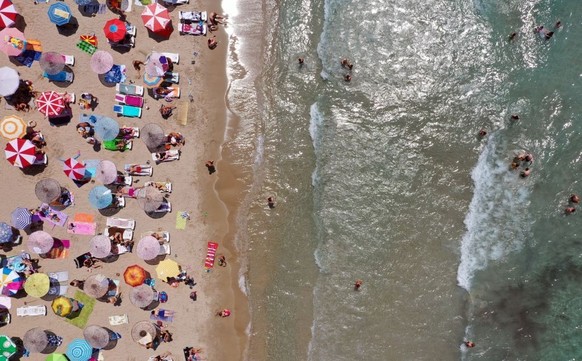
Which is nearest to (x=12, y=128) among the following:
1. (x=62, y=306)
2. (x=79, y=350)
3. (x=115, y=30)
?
(x=115, y=30)

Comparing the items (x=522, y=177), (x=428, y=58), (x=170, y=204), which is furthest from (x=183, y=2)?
(x=522, y=177)

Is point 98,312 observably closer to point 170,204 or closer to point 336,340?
point 170,204

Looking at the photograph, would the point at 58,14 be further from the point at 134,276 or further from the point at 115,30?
the point at 134,276

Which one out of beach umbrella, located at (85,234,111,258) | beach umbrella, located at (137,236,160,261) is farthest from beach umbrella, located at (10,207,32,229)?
beach umbrella, located at (137,236,160,261)

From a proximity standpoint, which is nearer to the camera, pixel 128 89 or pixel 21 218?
pixel 21 218

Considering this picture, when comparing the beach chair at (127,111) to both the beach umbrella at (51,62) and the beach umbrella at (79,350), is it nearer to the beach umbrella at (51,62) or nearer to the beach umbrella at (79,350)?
the beach umbrella at (51,62)


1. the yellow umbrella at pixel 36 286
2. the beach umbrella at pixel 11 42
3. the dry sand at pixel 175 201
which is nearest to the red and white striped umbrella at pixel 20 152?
the dry sand at pixel 175 201
